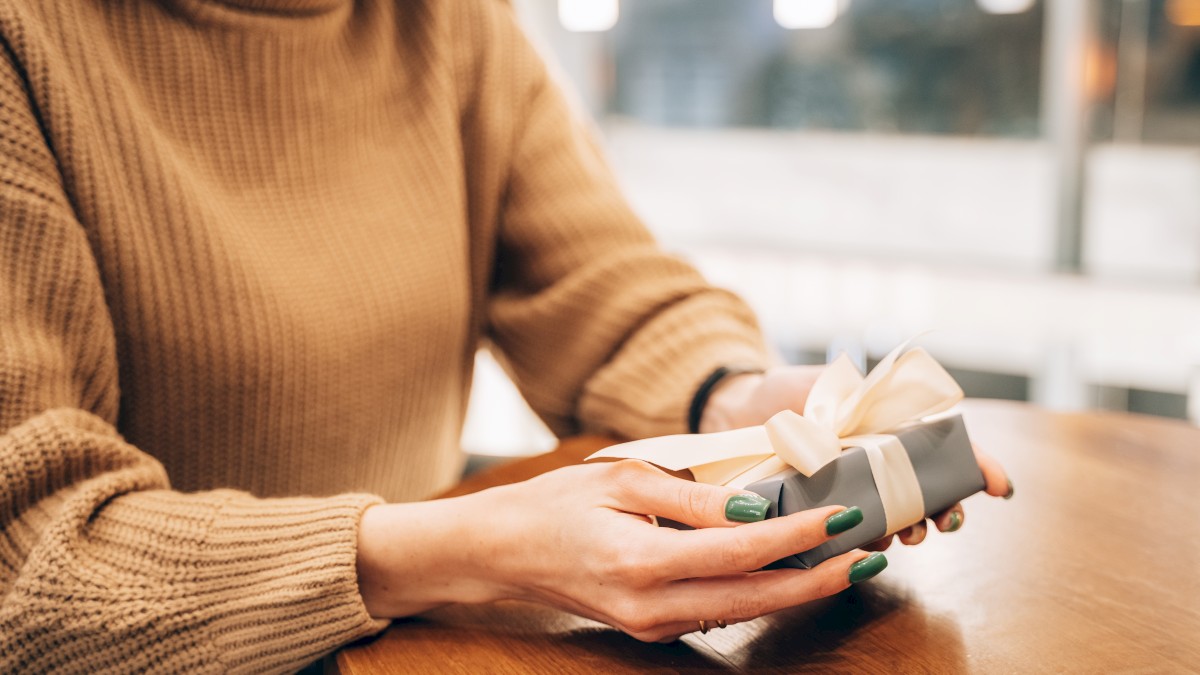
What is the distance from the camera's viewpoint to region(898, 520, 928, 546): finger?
0.66m

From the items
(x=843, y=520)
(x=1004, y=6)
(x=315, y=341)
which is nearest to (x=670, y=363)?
(x=315, y=341)

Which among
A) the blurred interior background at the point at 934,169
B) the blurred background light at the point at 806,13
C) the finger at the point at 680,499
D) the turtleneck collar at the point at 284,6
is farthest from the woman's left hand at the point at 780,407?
the blurred background light at the point at 806,13

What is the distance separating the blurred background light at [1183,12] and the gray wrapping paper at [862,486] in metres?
1.84

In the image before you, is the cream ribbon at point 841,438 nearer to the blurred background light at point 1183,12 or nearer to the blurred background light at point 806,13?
the blurred background light at point 1183,12

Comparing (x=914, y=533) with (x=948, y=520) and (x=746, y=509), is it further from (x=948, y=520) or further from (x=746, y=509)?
(x=746, y=509)

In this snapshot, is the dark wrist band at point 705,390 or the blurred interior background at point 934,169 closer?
the dark wrist band at point 705,390

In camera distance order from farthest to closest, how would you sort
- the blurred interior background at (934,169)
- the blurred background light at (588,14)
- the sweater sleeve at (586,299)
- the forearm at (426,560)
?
the blurred background light at (588,14)
the blurred interior background at (934,169)
the sweater sleeve at (586,299)
the forearm at (426,560)

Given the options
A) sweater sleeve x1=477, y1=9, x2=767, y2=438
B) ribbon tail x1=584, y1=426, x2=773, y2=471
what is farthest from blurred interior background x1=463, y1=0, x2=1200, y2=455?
ribbon tail x1=584, y1=426, x2=773, y2=471

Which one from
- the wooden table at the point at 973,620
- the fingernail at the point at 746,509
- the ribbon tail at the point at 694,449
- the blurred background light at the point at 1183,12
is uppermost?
the blurred background light at the point at 1183,12

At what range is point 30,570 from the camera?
1.99 ft

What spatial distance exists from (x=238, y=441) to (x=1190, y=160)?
2032 mm

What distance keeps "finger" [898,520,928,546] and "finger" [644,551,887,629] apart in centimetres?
10

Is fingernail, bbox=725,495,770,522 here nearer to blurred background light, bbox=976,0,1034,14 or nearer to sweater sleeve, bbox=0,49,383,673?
sweater sleeve, bbox=0,49,383,673

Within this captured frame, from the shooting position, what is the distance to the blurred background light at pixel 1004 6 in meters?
2.23
